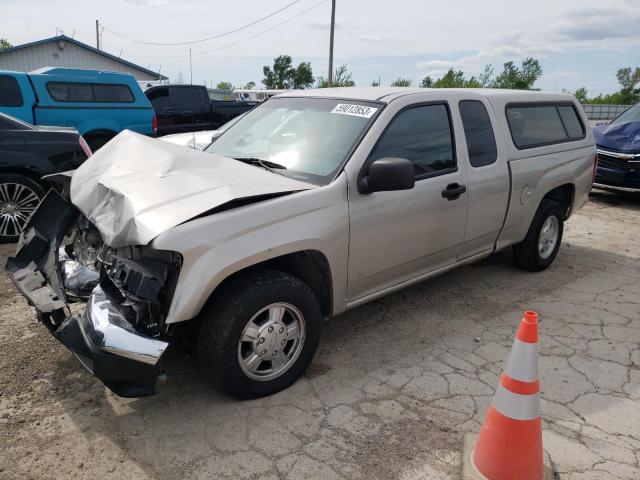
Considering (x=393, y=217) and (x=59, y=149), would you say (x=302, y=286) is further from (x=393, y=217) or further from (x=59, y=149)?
(x=59, y=149)

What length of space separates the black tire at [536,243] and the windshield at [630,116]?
548cm

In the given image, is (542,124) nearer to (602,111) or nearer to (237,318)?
(237,318)

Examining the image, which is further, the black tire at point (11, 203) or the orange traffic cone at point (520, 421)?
the black tire at point (11, 203)

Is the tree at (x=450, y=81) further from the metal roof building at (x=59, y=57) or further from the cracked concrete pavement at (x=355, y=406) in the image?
the cracked concrete pavement at (x=355, y=406)

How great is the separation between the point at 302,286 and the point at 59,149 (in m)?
4.34

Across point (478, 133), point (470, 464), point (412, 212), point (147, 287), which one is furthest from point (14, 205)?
point (470, 464)

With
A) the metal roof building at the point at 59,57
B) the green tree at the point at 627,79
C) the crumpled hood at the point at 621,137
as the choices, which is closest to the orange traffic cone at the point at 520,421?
the crumpled hood at the point at 621,137

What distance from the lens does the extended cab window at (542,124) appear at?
4.76 metres

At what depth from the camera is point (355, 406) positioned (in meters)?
3.09

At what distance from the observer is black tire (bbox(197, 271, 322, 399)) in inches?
110

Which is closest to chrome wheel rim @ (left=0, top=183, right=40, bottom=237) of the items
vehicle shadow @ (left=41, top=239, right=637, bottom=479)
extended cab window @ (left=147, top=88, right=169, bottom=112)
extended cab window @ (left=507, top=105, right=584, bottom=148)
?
vehicle shadow @ (left=41, top=239, right=637, bottom=479)

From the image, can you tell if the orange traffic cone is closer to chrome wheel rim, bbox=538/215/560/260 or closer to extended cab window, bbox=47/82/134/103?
chrome wheel rim, bbox=538/215/560/260

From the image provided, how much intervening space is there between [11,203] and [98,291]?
12.8 feet

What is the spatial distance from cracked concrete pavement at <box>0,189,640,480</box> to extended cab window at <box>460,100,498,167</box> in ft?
4.27
